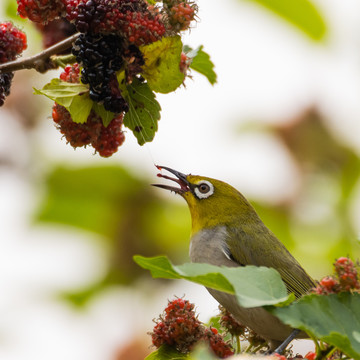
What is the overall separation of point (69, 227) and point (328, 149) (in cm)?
A: 302

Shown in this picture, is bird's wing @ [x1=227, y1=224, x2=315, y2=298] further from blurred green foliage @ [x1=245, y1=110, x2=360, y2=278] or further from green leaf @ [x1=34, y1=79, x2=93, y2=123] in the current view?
green leaf @ [x1=34, y1=79, x2=93, y2=123]

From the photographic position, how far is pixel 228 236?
18.9 ft

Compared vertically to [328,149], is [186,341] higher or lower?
lower

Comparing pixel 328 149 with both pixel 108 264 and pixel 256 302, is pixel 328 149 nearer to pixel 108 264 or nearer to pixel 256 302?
pixel 108 264

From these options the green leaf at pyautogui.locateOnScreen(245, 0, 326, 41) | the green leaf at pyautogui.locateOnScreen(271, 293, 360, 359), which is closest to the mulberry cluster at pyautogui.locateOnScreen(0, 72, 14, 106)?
the green leaf at pyautogui.locateOnScreen(271, 293, 360, 359)

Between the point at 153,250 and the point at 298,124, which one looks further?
the point at 298,124

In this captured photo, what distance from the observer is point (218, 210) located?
6.01 m

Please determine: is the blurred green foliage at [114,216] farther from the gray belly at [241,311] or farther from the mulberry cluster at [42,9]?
the mulberry cluster at [42,9]

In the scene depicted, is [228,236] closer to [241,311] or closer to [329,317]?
[241,311]

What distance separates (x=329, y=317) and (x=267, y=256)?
2598mm

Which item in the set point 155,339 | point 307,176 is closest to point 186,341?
point 155,339

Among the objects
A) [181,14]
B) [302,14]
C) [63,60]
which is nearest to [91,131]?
[63,60]

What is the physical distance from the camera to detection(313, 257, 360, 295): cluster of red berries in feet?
Result: 10.1

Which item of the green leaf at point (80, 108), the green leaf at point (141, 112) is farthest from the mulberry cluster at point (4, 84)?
the green leaf at point (141, 112)
